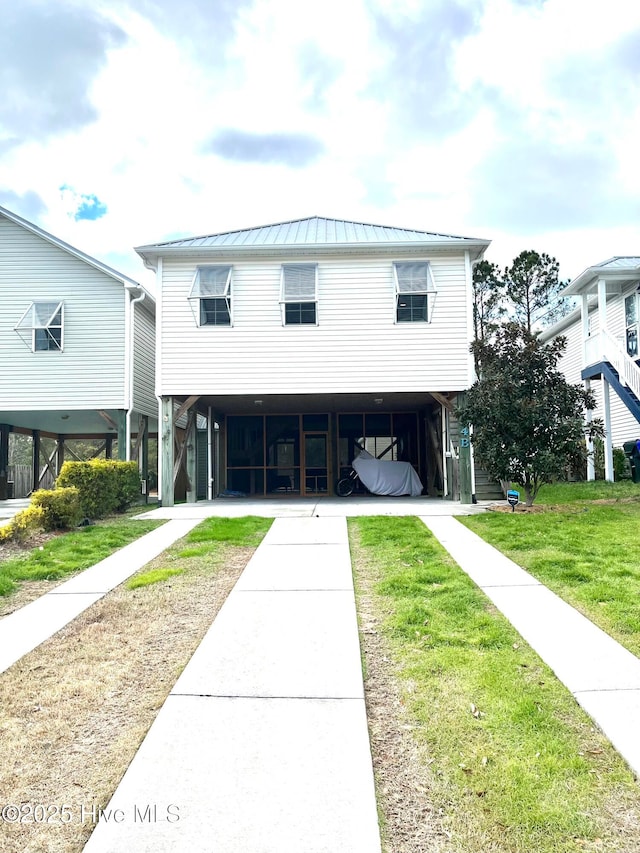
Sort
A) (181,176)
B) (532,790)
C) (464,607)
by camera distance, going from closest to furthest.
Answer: (532,790) < (464,607) < (181,176)

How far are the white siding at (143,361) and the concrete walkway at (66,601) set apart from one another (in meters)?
7.53

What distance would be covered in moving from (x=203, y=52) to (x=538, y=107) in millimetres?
6581

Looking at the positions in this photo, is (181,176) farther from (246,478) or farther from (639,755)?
(639,755)

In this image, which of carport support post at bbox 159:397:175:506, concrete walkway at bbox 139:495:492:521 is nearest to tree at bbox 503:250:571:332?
concrete walkway at bbox 139:495:492:521

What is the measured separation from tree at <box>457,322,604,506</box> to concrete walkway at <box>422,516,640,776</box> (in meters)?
3.71

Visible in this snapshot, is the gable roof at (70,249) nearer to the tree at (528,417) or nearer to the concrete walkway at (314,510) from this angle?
the concrete walkway at (314,510)

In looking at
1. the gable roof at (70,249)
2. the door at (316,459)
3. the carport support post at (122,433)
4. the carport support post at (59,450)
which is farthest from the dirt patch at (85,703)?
the carport support post at (59,450)

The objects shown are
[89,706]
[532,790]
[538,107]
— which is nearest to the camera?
[532,790]

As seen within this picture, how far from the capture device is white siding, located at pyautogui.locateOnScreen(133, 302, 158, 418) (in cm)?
1414

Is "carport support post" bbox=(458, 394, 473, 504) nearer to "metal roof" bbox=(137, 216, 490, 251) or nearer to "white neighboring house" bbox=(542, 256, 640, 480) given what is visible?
"white neighboring house" bbox=(542, 256, 640, 480)

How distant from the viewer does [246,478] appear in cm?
1717

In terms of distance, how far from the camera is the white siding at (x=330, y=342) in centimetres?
1208

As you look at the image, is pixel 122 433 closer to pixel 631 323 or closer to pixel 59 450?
pixel 59 450

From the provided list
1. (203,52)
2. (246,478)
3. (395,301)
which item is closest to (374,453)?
(246,478)
